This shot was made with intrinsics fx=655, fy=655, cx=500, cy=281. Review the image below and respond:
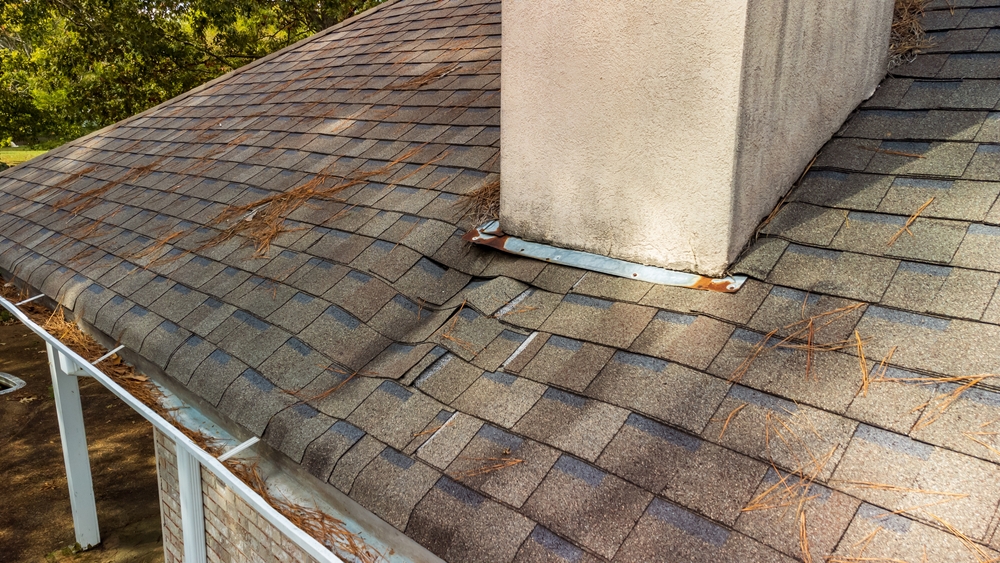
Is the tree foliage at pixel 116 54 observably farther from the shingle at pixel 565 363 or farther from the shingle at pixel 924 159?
the shingle at pixel 924 159

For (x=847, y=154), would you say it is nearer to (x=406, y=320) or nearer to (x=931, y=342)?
(x=931, y=342)

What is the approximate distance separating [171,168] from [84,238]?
111 centimetres

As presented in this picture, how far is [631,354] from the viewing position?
2.16 m

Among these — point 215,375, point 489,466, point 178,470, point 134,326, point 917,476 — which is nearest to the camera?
point 917,476

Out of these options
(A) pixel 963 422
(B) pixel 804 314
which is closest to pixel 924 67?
(B) pixel 804 314

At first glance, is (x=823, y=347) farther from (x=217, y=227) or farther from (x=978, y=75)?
(x=217, y=227)

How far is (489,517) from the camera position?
1.80 metres

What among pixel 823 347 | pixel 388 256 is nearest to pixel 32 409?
pixel 388 256

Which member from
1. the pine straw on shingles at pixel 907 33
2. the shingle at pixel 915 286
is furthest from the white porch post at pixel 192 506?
the pine straw on shingles at pixel 907 33

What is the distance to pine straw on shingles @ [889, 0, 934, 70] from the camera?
299cm

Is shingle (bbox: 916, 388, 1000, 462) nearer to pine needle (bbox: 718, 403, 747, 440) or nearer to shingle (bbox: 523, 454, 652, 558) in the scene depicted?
pine needle (bbox: 718, 403, 747, 440)

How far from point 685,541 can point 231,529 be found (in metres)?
2.98

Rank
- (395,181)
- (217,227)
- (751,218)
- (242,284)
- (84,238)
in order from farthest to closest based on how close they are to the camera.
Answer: (84,238) → (217,227) → (395,181) → (242,284) → (751,218)

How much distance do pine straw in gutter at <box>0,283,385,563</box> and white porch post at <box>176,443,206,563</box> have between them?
44 cm
